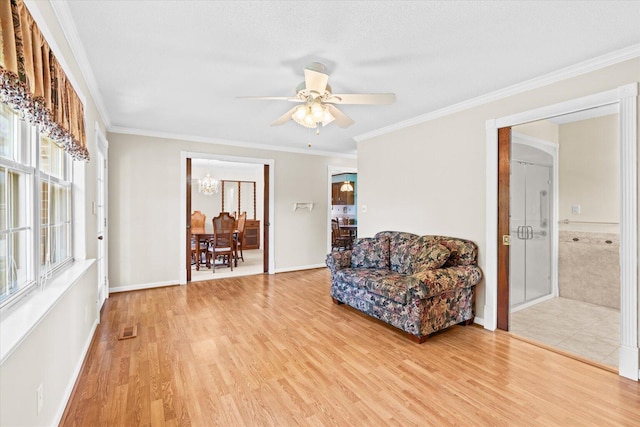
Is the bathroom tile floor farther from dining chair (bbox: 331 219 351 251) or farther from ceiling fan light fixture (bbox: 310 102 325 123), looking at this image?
dining chair (bbox: 331 219 351 251)

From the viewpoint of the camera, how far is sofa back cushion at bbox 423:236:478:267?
3234 millimetres

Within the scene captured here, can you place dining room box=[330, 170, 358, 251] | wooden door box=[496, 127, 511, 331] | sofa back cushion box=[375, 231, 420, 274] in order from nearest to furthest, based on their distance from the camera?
wooden door box=[496, 127, 511, 331]
sofa back cushion box=[375, 231, 420, 274]
dining room box=[330, 170, 358, 251]

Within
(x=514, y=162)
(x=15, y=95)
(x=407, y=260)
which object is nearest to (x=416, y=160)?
(x=514, y=162)

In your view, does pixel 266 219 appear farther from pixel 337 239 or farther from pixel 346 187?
pixel 346 187

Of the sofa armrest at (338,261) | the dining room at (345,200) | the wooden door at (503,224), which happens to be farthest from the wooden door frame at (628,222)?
the dining room at (345,200)

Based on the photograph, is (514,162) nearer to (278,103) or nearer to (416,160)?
(416,160)

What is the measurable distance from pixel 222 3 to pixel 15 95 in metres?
1.16

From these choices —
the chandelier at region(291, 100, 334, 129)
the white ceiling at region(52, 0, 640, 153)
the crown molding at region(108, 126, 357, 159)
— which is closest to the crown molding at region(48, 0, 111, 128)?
the white ceiling at region(52, 0, 640, 153)

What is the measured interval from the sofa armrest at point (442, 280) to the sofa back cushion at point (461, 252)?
71mm

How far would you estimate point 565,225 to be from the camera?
4051 millimetres

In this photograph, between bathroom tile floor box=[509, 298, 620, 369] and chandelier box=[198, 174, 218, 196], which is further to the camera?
chandelier box=[198, 174, 218, 196]

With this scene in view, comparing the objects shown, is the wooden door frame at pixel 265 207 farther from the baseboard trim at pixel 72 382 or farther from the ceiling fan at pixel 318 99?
the ceiling fan at pixel 318 99

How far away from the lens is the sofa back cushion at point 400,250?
11.9ft

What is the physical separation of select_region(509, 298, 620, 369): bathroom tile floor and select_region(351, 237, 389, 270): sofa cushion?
1.52m
